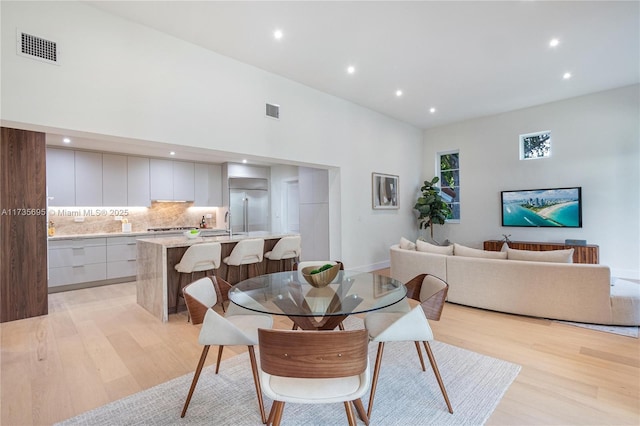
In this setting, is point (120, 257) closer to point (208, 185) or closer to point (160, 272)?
point (208, 185)

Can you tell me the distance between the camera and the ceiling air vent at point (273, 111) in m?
4.68

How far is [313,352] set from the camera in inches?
50.5

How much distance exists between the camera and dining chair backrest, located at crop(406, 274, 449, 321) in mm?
2148

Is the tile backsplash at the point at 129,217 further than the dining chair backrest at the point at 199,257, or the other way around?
the tile backsplash at the point at 129,217

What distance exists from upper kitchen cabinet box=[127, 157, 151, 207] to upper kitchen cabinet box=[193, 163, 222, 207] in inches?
40.5

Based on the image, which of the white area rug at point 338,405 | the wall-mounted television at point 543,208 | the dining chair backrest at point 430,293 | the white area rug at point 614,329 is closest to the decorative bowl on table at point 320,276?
the dining chair backrest at point 430,293

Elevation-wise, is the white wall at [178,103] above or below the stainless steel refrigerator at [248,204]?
above

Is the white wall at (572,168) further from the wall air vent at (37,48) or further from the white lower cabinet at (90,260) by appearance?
the wall air vent at (37,48)

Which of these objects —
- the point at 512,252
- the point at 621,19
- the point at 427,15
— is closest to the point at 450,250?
the point at 512,252

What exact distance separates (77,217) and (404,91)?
6.46 meters

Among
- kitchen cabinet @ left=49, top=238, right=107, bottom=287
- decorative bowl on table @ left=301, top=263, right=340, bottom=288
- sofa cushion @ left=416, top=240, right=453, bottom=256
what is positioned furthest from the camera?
kitchen cabinet @ left=49, top=238, right=107, bottom=287

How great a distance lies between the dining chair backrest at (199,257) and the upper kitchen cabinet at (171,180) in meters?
3.32

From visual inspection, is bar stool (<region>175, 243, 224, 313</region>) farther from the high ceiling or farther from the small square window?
the small square window

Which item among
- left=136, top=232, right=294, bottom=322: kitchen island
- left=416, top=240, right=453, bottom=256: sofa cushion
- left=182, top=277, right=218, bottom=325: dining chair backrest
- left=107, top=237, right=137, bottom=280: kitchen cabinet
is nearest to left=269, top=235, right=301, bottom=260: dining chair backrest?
left=136, top=232, right=294, bottom=322: kitchen island
